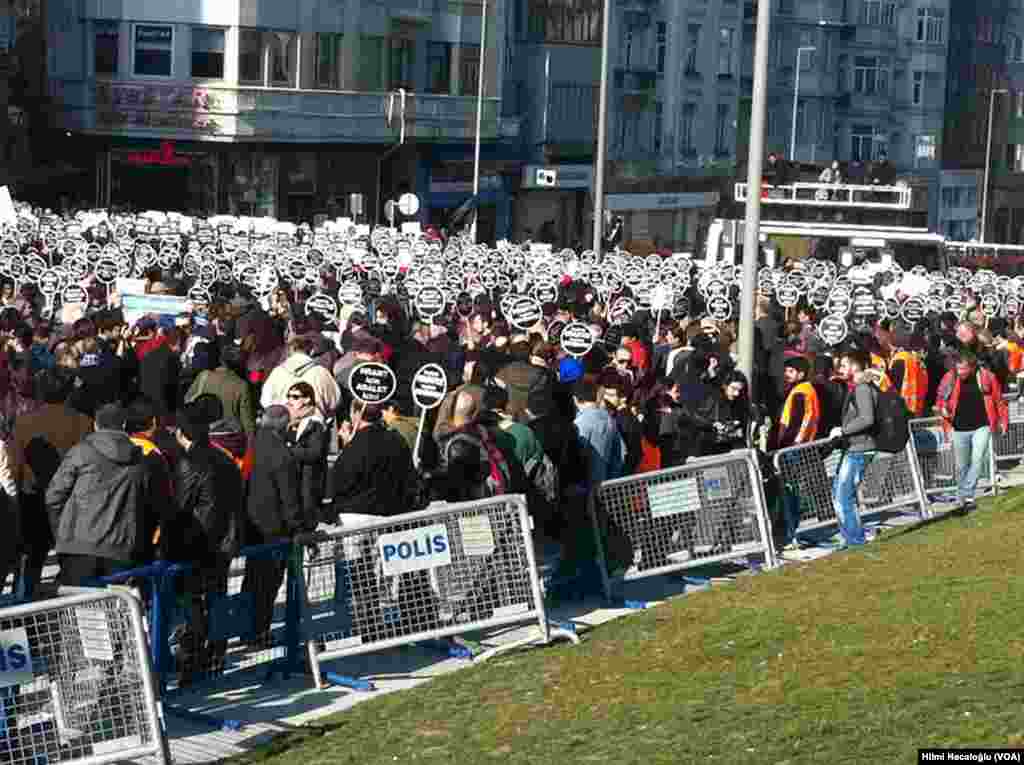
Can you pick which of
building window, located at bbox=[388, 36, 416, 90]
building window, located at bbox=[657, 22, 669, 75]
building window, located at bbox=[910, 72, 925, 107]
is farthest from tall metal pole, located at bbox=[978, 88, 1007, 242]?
building window, located at bbox=[388, 36, 416, 90]

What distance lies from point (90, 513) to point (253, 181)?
54.2 meters

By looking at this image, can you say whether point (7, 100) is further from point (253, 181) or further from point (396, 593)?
point (396, 593)

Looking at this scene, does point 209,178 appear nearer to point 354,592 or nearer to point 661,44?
point 661,44

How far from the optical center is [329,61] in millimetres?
67312

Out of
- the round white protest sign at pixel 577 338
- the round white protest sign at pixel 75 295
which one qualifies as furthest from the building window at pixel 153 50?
the round white protest sign at pixel 577 338

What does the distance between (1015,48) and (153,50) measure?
227 ft

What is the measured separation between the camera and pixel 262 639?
13.0m

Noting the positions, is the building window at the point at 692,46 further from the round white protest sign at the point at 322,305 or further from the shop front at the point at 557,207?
the round white protest sign at the point at 322,305

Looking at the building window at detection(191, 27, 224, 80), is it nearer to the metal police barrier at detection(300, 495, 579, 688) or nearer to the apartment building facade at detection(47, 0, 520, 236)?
the apartment building facade at detection(47, 0, 520, 236)

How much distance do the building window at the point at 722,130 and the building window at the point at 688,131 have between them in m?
2.33

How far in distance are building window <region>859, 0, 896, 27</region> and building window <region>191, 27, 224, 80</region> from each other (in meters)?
50.0

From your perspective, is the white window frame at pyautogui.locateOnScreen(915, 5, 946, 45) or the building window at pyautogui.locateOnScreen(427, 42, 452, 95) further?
the white window frame at pyautogui.locateOnScreen(915, 5, 946, 45)

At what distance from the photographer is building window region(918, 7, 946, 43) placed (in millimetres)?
110625

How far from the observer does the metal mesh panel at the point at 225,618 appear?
40.8 ft
